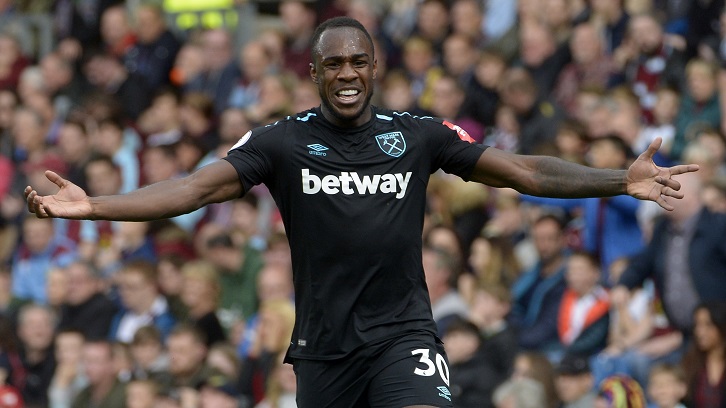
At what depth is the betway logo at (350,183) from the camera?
23.1ft

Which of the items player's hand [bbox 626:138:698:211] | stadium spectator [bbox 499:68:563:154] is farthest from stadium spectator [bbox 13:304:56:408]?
player's hand [bbox 626:138:698:211]

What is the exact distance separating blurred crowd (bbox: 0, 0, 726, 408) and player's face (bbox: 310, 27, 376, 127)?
12.8ft

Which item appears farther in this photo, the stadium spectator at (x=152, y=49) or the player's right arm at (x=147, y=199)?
the stadium spectator at (x=152, y=49)

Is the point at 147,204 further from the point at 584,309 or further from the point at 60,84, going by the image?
the point at 60,84

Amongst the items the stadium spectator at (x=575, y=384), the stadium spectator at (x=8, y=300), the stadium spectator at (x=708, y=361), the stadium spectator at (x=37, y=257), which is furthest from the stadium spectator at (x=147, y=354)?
the stadium spectator at (x=708, y=361)

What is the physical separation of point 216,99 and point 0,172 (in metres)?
2.41

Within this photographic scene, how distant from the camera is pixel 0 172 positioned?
16.2 metres

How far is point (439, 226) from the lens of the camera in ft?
40.5

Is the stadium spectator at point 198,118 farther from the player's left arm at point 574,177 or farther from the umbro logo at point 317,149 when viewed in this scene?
the player's left arm at point 574,177

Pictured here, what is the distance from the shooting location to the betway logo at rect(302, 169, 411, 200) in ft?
23.1

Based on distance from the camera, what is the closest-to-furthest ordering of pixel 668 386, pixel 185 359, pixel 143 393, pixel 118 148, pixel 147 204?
pixel 147 204, pixel 668 386, pixel 143 393, pixel 185 359, pixel 118 148

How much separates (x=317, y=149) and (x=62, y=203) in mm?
1212

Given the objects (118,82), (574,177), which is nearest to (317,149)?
(574,177)

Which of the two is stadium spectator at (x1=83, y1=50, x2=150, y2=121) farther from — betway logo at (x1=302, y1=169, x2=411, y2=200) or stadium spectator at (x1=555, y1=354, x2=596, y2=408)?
betway logo at (x1=302, y1=169, x2=411, y2=200)
